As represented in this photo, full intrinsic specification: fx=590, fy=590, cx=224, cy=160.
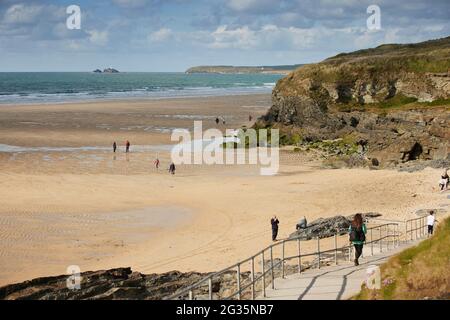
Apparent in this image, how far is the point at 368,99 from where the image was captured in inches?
2093

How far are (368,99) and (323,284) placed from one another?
4350cm

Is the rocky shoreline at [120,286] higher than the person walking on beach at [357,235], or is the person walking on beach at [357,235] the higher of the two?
the person walking on beach at [357,235]

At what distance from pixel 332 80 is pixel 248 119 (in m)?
19.6

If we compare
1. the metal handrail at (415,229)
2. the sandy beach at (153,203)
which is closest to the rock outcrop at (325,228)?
the sandy beach at (153,203)

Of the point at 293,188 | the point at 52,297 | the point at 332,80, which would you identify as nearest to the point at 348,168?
the point at 293,188

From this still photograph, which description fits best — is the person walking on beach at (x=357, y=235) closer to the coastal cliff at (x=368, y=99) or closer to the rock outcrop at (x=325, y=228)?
the rock outcrop at (x=325, y=228)

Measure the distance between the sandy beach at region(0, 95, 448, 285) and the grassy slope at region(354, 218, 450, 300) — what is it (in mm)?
8225

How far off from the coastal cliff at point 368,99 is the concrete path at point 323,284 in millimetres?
27386

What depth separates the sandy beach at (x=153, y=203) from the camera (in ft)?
64.6

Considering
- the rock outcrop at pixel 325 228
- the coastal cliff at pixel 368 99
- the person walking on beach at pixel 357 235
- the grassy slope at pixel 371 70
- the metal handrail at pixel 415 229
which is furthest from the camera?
the grassy slope at pixel 371 70

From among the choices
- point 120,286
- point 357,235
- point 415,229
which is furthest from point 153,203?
point 357,235

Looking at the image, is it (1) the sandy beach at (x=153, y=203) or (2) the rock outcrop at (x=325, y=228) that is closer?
(1) the sandy beach at (x=153, y=203)

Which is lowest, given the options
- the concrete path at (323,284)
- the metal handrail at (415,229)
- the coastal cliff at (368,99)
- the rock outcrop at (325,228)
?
the metal handrail at (415,229)

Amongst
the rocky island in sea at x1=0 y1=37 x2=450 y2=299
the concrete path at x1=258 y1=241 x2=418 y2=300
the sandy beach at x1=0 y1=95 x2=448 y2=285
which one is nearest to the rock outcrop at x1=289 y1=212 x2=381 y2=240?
the rocky island in sea at x1=0 y1=37 x2=450 y2=299
